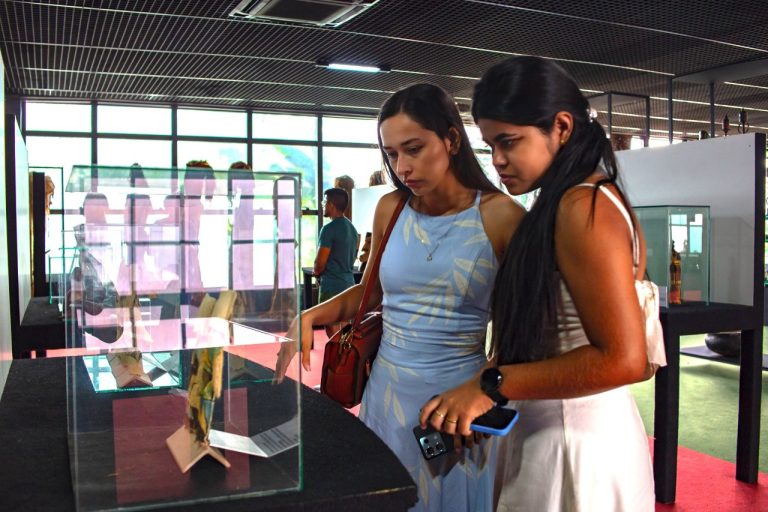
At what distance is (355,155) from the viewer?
11273 millimetres

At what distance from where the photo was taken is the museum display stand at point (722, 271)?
3.29 m

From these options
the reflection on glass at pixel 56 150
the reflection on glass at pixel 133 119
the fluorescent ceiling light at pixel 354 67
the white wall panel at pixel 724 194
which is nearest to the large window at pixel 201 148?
the reflection on glass at pixel 133 119

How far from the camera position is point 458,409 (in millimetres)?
1078

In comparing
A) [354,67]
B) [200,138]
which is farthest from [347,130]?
[354,67]

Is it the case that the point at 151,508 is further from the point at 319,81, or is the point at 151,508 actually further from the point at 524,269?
the point at 319,81

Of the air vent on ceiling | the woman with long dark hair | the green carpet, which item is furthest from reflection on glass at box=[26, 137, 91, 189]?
the woman with long dark hair

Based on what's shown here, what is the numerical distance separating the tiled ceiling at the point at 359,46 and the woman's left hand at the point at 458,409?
497 cm

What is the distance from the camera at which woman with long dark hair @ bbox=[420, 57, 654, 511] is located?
1.06m

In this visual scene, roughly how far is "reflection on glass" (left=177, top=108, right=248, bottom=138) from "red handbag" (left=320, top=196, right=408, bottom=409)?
906 cm

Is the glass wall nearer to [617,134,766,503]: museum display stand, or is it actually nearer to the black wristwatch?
[617,134,766,503]: museum display stand

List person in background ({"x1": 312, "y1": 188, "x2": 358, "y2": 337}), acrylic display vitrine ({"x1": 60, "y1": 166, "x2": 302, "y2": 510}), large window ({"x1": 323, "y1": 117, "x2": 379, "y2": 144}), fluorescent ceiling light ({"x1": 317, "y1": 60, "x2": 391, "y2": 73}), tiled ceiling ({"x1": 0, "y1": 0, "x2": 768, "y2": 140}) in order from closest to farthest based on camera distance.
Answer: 1. acrylic display vitrine ({"x1": 60, "y1": 166, "x2": 302, "y2": 510})
2. person in background ({"x1": 312, "y1": 188, "x2": 358, "y2": 337})
3. tiled ceiling ({"x1": 0, "y1": 0, "x2": 768, "y2": 140})
4. fluorescent ceiling light ({"x1": 317, "y1": 60, "x2": 391, "y2": 73})
5. large window ({"x1": 323, "y1": 117, "x2": 379, "y2": 144})

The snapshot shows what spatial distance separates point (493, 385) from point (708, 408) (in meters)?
4.45

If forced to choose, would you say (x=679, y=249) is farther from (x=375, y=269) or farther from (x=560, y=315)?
(x=560, y=315)

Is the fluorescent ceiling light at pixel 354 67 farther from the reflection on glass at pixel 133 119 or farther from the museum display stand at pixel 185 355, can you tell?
the museum display stand at pixel 185 355
